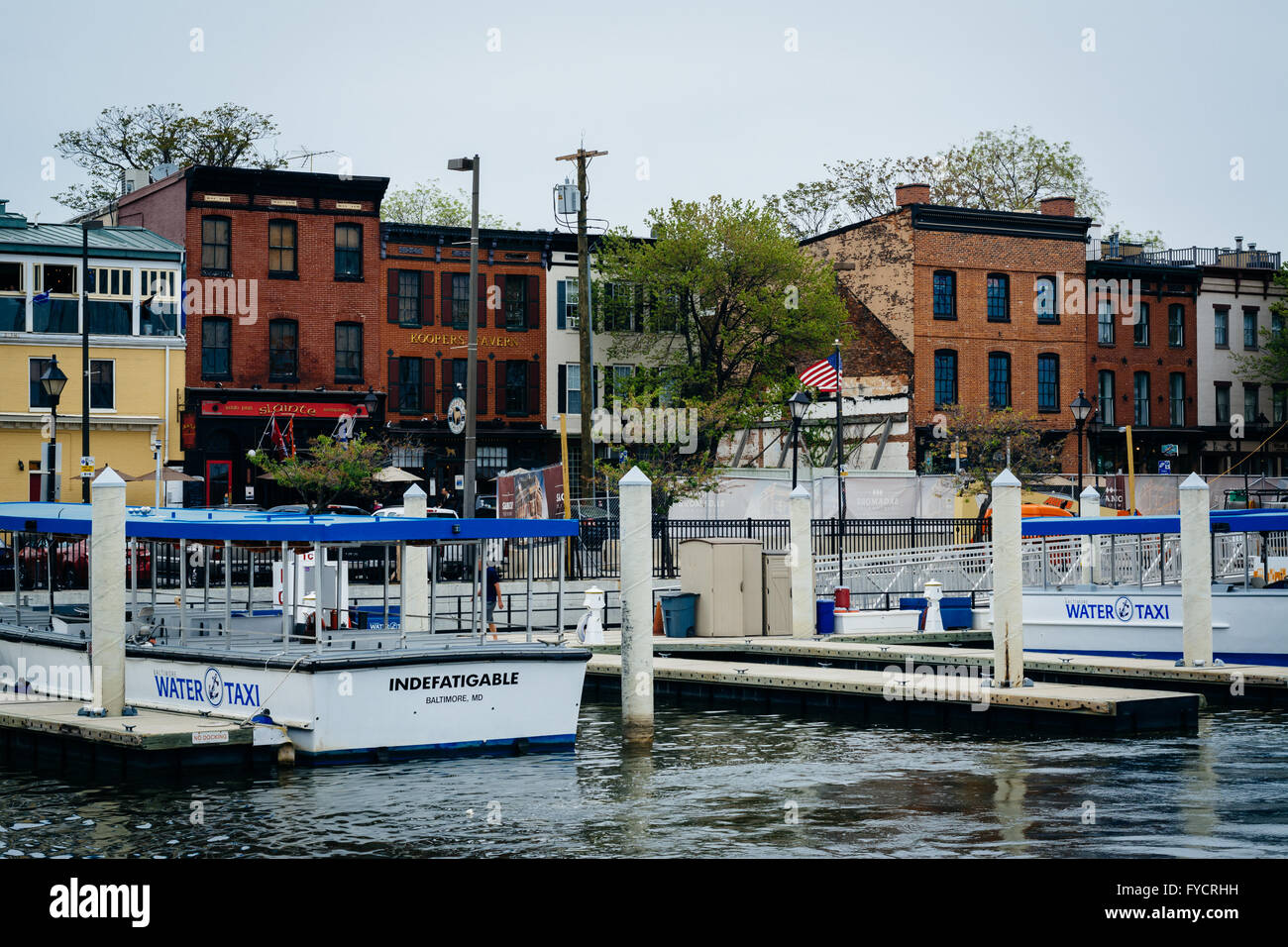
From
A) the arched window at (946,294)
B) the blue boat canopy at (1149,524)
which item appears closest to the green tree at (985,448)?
the arched window at (946,294)

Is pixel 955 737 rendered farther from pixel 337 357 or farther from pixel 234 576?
pixel 337 357

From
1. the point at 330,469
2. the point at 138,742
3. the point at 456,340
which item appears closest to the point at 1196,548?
the point at 138,742

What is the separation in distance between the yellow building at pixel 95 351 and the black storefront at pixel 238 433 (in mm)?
779

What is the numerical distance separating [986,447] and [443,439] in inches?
784

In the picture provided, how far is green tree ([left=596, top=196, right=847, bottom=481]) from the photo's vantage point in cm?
5412

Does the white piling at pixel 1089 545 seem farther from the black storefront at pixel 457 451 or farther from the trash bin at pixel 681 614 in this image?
the black storefront at pixel 457 451

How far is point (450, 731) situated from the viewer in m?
19.1

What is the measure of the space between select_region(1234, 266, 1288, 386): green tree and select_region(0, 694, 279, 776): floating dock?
57031mm

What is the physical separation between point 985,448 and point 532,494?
20.7m

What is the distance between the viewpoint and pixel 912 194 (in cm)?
5900

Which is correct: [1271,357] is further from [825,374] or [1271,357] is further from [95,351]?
[95,351]
